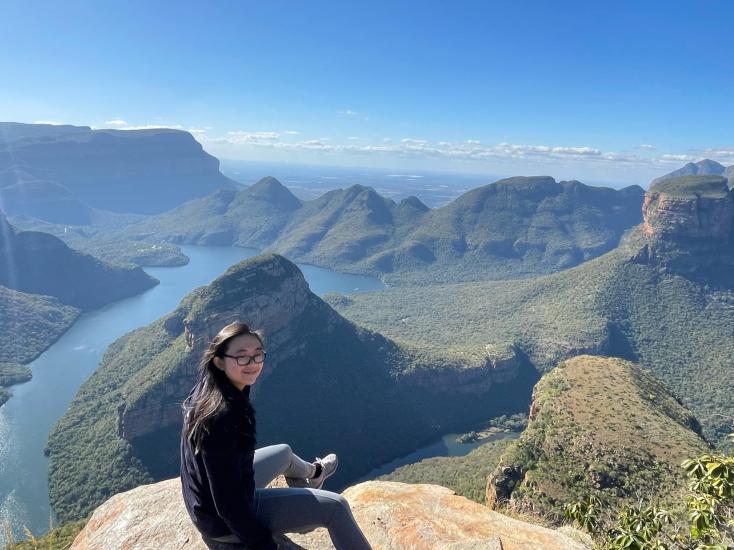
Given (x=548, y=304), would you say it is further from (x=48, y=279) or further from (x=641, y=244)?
(x=48, y=279)

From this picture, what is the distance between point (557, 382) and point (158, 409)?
48.0m

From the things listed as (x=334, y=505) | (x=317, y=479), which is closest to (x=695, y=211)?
(x=317, y=479)

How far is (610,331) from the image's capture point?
92875 millimetres

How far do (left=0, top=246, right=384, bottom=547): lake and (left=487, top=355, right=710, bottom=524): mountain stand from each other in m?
28.2

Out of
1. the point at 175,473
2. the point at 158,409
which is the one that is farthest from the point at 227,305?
the point at 175,473

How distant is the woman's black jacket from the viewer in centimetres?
476

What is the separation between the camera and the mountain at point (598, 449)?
27547 millimetres

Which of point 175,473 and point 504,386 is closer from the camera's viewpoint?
point 175,473

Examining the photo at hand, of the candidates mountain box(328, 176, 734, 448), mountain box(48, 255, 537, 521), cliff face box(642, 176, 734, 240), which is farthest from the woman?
cliff face box(642, 176, 734, 240)

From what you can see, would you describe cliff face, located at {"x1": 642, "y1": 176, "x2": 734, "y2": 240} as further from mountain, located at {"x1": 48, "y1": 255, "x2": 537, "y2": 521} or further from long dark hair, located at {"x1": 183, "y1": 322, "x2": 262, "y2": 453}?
long dark hair, located at {"x1": 183, "y1": 322, "x2": 262, "y2": 453}

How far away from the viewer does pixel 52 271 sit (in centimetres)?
13812

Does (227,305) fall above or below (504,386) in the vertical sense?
above

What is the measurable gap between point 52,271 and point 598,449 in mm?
157750

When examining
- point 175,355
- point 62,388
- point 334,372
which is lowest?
point 62,388
